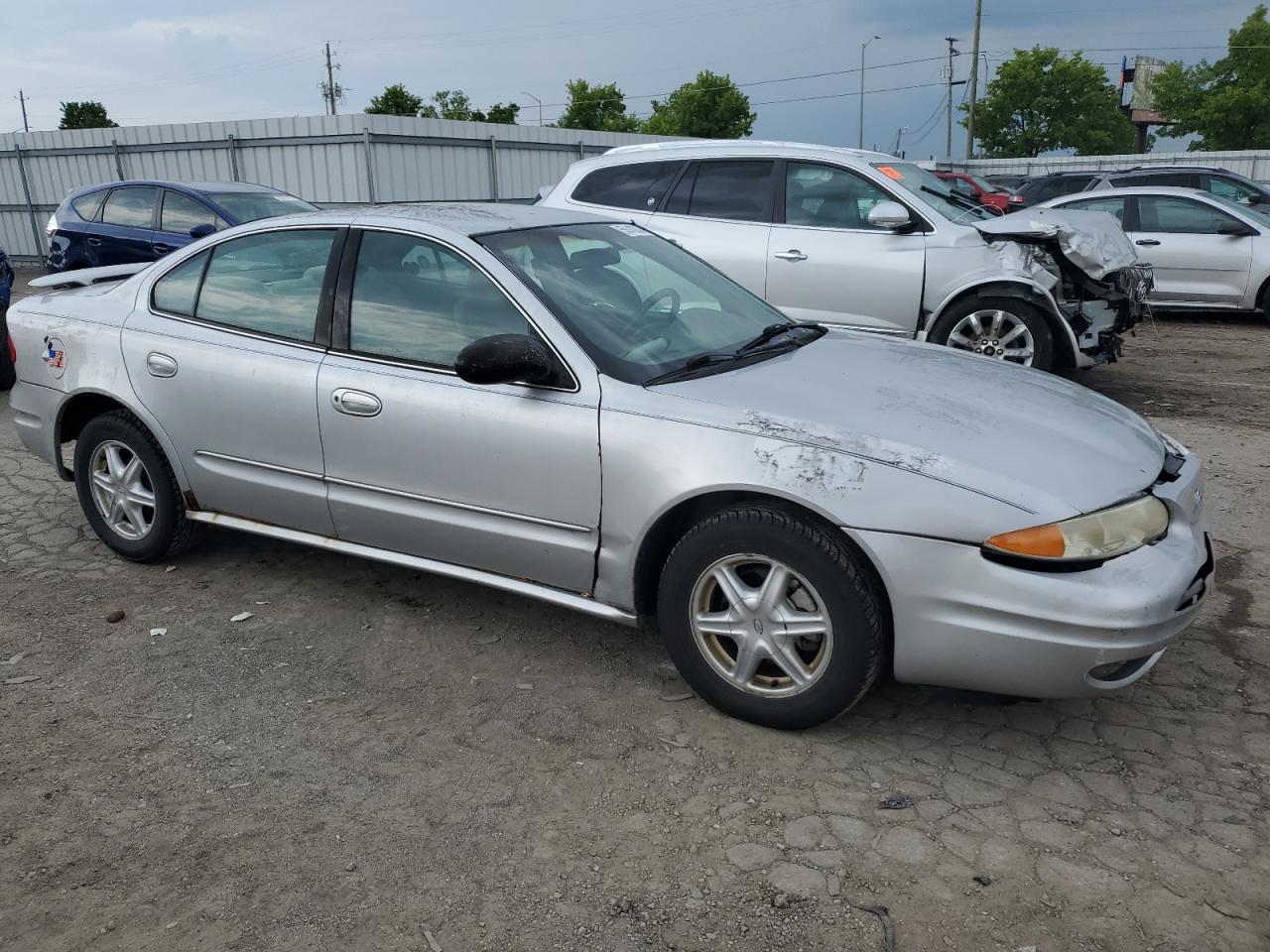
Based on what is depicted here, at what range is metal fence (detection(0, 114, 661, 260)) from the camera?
57.6ft

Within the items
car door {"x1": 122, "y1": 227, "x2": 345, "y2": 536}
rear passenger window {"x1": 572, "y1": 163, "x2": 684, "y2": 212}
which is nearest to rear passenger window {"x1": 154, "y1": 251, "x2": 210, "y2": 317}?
car door {"x1": 122, "y1": 227, "x2": 345, "y2": 536}

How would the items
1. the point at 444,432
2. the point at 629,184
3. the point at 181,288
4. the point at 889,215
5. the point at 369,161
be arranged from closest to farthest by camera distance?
the point at 444,432 < the point at 181,288 < the point at 889,215 < the point at 629,184 < the point at 369,161

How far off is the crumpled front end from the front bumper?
4530mm

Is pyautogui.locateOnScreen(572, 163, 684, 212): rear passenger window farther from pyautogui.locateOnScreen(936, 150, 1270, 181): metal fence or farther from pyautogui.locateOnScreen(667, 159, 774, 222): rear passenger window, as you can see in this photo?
pyautogui.locateOnScreen(936, 150, 1270, 181): metal fence

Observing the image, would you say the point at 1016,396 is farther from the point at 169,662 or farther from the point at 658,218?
the point at 658,218

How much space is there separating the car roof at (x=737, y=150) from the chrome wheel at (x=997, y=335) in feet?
4.69

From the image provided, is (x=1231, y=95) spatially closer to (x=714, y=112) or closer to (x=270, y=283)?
(x=714, y=112)

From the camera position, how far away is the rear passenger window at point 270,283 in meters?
4.11

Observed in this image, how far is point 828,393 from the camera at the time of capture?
11.1 ft

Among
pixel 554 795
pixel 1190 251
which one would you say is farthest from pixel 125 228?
pixel 1190 251

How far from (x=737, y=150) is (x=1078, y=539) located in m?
5.58

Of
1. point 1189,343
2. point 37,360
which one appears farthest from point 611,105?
point 37,360

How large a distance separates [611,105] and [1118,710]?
73831mm

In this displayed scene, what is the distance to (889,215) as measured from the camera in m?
7.01
